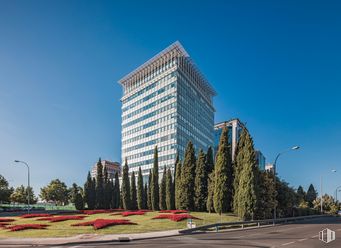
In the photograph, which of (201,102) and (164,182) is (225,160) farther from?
(201,102)

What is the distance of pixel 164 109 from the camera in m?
91.2

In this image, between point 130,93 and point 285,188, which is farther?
point 130,93

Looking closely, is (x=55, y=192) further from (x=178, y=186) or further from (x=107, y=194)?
Answer: (x=178, y=186)

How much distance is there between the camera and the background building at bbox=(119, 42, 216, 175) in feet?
290

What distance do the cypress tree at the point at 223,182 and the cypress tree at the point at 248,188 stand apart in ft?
5.96

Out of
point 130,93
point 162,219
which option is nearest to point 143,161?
point 130,93

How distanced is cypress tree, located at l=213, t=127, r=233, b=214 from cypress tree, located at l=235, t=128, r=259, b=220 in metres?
1.82

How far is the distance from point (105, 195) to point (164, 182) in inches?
881

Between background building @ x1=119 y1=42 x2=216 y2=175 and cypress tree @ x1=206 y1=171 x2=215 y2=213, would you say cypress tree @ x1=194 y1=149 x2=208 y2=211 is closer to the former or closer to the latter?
cypress tree @ x1=206 y1=171 x2=215 y2=213

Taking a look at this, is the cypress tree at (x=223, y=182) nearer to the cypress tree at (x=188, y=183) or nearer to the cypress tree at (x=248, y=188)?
the cypress tree at (x=248, y=188)

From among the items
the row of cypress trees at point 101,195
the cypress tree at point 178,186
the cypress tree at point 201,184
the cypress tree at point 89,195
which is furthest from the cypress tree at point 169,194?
the cypress tree at point 89,195

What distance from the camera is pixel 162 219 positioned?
28.8m

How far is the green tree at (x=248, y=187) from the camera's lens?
103ft

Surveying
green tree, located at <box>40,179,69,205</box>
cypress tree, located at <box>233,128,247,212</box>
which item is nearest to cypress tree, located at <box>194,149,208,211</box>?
cypress tree, located at <box>233,128,247,212</box>
